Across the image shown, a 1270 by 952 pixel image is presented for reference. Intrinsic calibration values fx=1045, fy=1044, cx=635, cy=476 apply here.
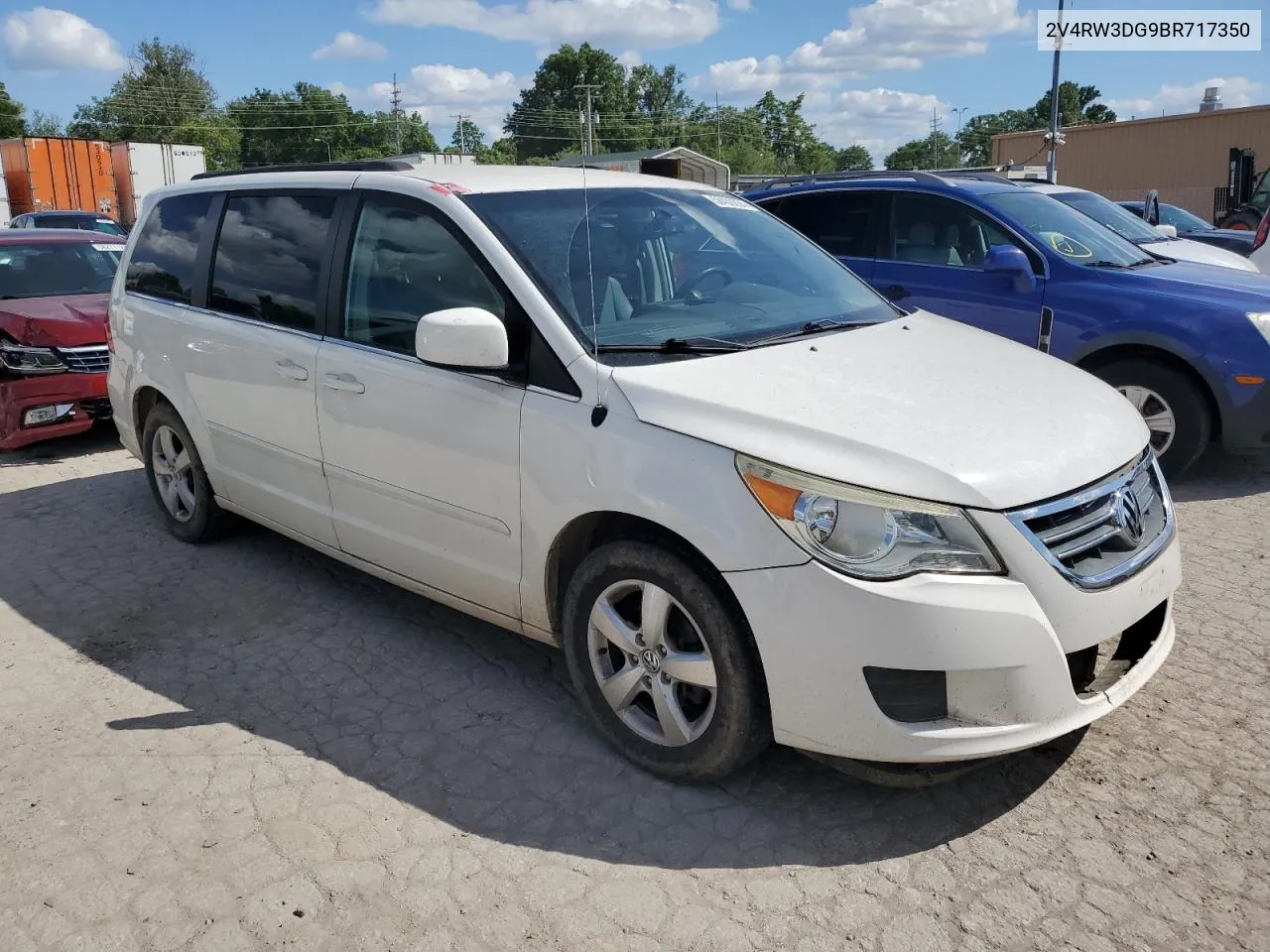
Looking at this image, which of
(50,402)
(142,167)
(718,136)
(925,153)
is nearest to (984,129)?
(925,153)

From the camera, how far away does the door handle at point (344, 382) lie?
3.96m

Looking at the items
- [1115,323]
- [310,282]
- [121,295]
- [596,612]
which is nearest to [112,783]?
[596,612]

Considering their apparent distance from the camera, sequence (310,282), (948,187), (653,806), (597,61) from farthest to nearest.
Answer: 1. (597,61)
2. (948,187)
3. (310,282)
4. (653,806)

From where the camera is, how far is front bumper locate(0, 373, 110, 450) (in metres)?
7.34

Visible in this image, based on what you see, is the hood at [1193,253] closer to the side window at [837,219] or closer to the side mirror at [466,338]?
the side window at [837,219]

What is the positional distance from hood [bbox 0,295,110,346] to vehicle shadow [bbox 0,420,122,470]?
66 cm

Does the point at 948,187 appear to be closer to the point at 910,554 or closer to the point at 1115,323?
the point at 1115,323

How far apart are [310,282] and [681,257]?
1556 millimetres

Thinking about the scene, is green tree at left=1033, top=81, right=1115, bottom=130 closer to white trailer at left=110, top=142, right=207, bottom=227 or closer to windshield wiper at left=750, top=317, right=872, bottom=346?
white trailer at left=110, top=142, right=207, bottom=227

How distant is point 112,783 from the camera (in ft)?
10.8

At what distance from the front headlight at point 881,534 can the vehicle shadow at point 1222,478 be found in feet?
13.0

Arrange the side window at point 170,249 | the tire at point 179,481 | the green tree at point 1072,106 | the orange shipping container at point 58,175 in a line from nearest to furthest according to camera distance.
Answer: the side window at point 170,249 → the tire at point 179,481 → the orange shipping container at point 58,175 → the green tree at point 1072,106

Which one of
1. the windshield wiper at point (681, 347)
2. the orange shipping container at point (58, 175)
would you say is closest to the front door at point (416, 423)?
the windshield wiper at point (681, 347)

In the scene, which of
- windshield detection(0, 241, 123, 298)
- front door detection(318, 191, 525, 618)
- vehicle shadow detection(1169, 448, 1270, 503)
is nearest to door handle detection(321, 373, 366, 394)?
front door detection(318, 191, 525, 618)
